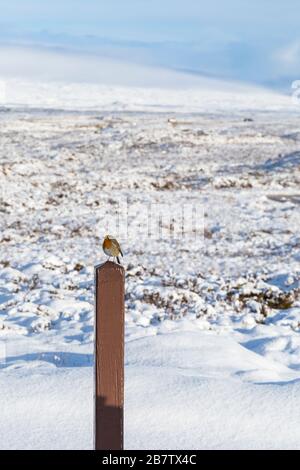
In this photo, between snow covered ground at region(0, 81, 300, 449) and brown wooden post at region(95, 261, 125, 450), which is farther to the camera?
snow covered ground at region(0, 81, 300, 449)

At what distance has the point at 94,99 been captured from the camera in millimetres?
145125

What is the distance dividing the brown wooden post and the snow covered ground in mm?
805

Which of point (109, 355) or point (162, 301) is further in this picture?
point (162, 301)

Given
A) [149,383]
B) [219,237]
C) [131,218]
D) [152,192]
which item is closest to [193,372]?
[149,383]

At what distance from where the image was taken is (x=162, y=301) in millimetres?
10891

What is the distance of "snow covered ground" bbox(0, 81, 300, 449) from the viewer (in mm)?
5129

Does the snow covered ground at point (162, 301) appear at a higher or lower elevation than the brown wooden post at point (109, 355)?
lower

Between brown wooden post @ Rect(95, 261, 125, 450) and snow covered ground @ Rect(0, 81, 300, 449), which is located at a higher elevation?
brown wooden post @ Rect(95, 261, 125, 450)

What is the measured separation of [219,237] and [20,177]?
35.5 ft

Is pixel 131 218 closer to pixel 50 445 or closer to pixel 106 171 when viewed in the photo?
pixel 106 171

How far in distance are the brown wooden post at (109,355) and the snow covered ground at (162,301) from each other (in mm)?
805

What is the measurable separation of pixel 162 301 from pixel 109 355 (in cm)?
698

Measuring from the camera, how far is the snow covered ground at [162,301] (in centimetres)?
513

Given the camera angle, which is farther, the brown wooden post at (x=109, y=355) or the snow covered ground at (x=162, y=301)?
the snow covered ground at (x=162, y=301)
